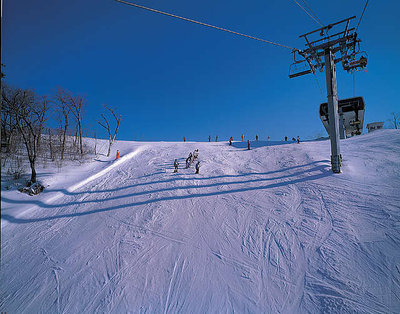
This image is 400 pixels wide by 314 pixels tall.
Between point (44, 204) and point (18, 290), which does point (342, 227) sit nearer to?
point (18, 290)

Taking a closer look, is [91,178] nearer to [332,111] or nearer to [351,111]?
[332,111]

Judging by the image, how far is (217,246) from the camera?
17.8ft

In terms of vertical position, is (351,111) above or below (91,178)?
above

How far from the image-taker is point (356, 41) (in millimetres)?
9227

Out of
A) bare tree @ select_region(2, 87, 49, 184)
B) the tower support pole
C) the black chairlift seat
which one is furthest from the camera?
the black chairlift seat

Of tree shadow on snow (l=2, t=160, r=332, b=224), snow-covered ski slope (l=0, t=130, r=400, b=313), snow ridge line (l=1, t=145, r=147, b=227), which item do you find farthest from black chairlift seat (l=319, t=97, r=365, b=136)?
snow ridge line (l=1, t=145, r=147, b=227)

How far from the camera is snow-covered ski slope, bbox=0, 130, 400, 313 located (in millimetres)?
4102

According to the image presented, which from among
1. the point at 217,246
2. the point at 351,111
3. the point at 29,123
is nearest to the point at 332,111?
the point at 217,246

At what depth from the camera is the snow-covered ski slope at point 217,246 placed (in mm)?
4102

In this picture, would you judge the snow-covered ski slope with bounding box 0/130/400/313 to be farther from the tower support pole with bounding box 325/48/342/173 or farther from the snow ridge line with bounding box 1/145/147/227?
the tower support pole with bounding box 325/48/342/173

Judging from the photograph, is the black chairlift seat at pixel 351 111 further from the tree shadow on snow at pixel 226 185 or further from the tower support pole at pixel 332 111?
the tree shadow on snow at pixel 226 185

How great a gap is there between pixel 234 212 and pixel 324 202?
132 inches

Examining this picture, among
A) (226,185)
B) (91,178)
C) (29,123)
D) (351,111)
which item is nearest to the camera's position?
(29,123)

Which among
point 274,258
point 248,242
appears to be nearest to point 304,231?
point 274,258
